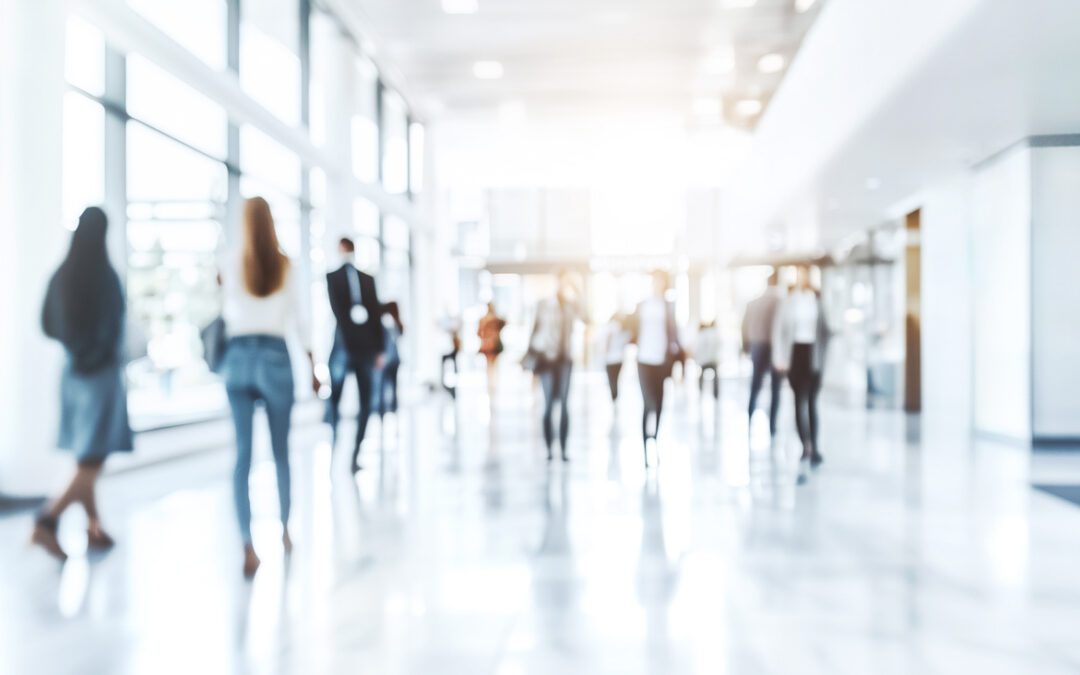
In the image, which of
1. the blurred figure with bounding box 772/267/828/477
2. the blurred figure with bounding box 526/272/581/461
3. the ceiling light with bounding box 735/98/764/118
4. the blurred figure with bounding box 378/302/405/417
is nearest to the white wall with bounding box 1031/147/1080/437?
the blurred figure with bounding box 772/267/828/477

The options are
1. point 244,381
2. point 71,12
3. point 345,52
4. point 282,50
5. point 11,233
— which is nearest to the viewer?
point 244,381

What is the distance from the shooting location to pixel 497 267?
2895 centimetres

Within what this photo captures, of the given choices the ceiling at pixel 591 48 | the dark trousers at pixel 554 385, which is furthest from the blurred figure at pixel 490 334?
the dark trousers at pixel 554 385

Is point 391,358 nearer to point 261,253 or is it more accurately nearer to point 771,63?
point 261,253

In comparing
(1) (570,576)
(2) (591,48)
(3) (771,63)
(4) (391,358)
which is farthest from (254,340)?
(3) (771,63)

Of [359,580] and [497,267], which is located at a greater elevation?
[497,267]

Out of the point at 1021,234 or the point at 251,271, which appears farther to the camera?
the point at 1021,234

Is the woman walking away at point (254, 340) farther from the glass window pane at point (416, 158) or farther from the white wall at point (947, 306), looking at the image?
the glass window pane at point (416, 158)

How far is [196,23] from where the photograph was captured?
8969 millimetres

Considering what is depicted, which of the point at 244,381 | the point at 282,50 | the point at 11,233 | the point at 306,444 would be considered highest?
the point at 282,50

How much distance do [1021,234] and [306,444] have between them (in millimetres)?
8197

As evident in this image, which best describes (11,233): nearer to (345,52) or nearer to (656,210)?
(345,52)

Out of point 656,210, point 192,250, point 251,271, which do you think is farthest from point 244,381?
point 656,210

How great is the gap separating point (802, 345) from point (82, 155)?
6198 millimetres
